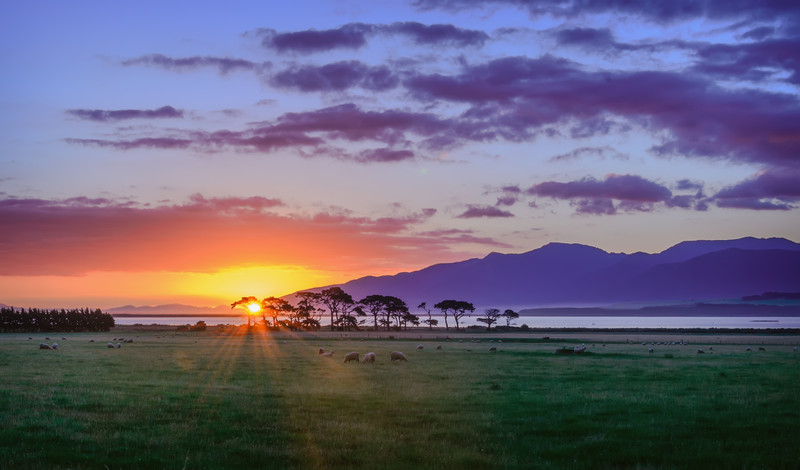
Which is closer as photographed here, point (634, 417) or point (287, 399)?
point (634, 417)

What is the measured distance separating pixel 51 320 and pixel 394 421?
158910 mm

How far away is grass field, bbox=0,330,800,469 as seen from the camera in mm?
13945

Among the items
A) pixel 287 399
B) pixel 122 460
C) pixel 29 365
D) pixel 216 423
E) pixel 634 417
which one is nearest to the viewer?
pixel 122 460

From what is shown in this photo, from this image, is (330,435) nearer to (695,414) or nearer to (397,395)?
(397,395)

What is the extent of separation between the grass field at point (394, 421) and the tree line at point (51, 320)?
13256 centimetres

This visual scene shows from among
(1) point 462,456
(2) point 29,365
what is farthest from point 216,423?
(2) point 29,365

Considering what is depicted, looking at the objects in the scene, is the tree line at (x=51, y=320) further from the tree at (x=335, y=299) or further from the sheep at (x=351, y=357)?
the sheep at (x=351, y=357)

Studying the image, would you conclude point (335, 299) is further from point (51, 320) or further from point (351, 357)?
point (351, 357)

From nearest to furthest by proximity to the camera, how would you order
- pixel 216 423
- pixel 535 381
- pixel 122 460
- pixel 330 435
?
1. pixel 122 460
2. pixel 330 435
3. pixel 216 423
4. pixel 535 381

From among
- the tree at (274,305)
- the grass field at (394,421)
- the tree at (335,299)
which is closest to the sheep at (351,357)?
the grass field at (394,421)

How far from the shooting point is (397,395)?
2486cm

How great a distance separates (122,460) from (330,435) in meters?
5.26

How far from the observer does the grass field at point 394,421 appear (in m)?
13.9

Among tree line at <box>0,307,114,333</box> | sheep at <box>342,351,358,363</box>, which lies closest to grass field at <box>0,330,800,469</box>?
sheep at <box>342,351,358,363</box>
